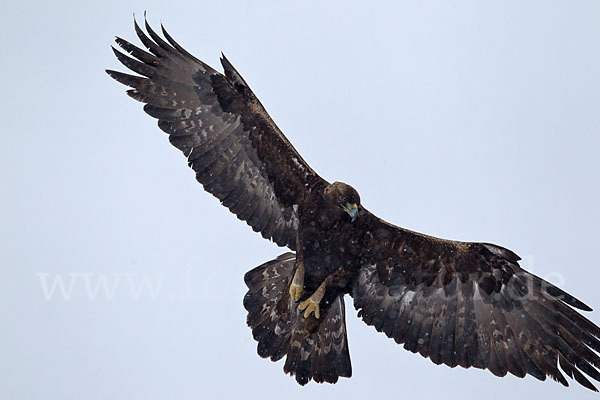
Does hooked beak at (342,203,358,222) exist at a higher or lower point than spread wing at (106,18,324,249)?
lower

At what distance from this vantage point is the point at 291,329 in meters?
10.1

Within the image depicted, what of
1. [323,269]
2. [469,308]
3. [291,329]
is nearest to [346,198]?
[323,269]

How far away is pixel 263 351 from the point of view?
33.0ft

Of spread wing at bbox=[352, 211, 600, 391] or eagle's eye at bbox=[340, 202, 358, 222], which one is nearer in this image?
eagle's eye at bbox=[340, 202, 358, 222]

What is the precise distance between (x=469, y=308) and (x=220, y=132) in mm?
3599

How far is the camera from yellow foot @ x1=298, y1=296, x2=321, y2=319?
1000 centimetres

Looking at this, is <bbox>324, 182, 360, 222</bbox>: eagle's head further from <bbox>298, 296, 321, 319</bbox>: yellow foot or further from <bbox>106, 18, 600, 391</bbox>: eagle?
<bbox>298, 296, 321, 319</bbox>: yellow foot

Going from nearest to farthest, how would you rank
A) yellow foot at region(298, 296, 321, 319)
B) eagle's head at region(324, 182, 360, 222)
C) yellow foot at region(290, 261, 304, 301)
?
eagle's head at region(324, 182, 360, 222) < yellow foot at region(290, 261, 304, 301) < yellow foot at region(298, 296, 321, 319)

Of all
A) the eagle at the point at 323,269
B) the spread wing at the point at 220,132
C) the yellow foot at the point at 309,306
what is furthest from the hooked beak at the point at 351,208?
the yellow foot at the point at 309,306

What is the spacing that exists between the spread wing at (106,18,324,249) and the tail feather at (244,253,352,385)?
19.7 inches

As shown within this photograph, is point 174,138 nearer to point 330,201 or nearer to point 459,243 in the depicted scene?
point 330,201

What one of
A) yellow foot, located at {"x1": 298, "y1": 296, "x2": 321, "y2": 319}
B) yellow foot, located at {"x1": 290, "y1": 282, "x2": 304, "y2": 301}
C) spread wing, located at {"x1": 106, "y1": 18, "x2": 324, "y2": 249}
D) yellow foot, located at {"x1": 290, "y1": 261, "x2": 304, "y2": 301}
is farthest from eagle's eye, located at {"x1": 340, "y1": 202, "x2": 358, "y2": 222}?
yellow foot, located at {"x1": 298, "y1": 296, "x2": 321, "y2": 319}

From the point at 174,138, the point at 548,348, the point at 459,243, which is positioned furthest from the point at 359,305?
the point at 174,138

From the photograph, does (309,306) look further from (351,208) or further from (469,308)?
(469,308)
